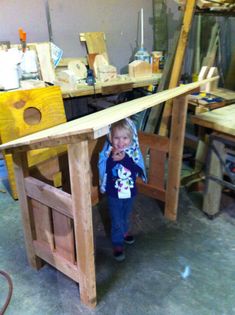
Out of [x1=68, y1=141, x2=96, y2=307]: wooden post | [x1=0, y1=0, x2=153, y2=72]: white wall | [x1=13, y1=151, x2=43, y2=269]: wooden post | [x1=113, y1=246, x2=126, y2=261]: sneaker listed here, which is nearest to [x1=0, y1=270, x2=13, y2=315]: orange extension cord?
[x1=13, y1=151, x2=43, y2=269]: wooden post

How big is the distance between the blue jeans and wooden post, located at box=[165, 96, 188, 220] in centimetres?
43

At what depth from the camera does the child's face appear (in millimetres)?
1556

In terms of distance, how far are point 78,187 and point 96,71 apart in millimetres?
1995

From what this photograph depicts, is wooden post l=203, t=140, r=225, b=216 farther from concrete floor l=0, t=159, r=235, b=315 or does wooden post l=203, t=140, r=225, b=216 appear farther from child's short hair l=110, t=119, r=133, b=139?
child's short hair l=110, t=119, r=133, b=139

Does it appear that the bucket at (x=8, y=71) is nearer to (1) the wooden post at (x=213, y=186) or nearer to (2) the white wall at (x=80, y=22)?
(2) the white wall at (x=80, y=22)

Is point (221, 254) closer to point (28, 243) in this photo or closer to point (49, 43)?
point (28, 243)

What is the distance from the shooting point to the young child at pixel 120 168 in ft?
5.16

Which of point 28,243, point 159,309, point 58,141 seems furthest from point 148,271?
point 58,141

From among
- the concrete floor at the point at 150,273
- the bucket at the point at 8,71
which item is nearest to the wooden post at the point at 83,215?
the concrete floor at the point at 150,273

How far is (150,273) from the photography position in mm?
1680

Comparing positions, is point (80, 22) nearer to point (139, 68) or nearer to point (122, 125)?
point (139, 68)

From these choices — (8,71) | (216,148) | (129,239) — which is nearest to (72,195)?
(129,239)

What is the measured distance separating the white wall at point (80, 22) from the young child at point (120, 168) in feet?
6.22

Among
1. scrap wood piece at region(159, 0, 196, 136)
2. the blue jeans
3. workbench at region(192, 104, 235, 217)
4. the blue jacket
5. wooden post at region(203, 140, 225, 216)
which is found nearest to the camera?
the blue jacket
